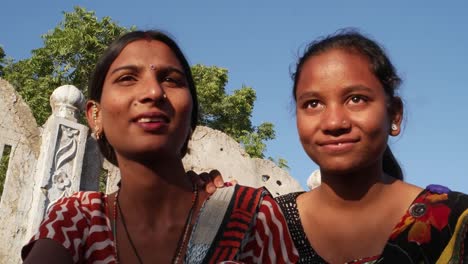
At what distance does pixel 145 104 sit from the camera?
1545 millimetres

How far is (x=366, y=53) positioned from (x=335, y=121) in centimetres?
43

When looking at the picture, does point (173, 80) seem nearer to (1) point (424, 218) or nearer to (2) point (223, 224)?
(2) point (223, 224)

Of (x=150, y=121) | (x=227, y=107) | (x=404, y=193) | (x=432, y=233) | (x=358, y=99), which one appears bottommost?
(x=432, y=233)

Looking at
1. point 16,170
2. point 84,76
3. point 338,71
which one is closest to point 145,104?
point 338,71

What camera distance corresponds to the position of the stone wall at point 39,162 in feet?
14.1

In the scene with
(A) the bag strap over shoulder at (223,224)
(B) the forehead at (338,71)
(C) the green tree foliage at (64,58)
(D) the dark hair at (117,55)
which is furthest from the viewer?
(C) the green tree foliage at (64,58)

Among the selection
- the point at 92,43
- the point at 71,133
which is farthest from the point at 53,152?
the point at 92,43

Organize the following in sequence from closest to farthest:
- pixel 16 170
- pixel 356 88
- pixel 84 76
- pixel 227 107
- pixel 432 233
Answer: pixel 432 233 < pixel 356 88 < pixel 16 170 < pixel 84 76 < pixel 227 107

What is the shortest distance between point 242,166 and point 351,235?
435cm

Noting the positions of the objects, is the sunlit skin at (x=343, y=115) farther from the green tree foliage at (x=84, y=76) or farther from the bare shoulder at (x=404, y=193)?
the green tree foliage at (x=84, y=76)

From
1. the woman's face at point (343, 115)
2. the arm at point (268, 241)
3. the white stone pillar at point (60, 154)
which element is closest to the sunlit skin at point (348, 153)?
the woman's face at point (343, 115)

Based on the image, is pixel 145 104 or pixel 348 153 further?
pixel 348 153

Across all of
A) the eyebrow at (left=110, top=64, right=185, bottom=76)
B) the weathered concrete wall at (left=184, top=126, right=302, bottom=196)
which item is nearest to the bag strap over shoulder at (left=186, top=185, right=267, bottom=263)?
the eyebrow at (left=110, top=64, right=185, bottom=76)

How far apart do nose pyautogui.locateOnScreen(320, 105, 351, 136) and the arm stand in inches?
16.0
